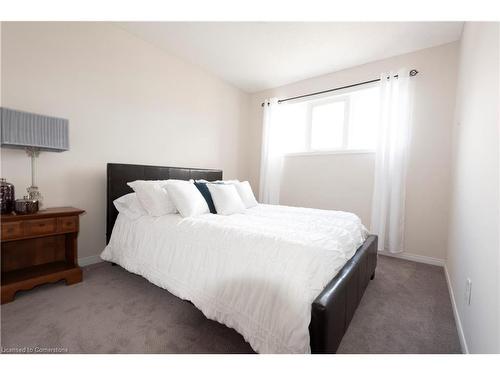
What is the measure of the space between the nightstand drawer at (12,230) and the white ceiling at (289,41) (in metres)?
2.29

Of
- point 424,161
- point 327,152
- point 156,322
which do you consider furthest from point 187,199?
point 424,161

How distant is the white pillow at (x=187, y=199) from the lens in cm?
205

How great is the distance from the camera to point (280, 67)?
3.32 meters

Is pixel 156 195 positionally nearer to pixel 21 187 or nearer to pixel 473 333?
pixel 21 187

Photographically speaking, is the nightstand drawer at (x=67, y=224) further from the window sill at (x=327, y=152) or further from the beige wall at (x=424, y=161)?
the beige wall at (x=424, y=161)

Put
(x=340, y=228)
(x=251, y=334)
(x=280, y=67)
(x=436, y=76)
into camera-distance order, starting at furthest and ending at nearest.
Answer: (x=280, y=67), (x=436, y=76), (x=340, y=228), (x=251, y=334)

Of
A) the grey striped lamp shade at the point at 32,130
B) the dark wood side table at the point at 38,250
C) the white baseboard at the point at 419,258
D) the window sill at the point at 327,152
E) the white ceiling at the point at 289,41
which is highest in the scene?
the white ceiling at the point at 289,41

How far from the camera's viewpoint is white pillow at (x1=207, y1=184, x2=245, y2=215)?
7.43 ft

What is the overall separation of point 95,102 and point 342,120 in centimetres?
332

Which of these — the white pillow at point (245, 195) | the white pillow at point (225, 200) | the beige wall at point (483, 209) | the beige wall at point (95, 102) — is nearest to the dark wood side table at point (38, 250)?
the beige wall at point (95, 102)

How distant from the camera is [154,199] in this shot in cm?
213

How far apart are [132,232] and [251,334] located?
149cm

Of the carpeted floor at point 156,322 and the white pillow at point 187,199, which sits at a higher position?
the white pillow at point 187,199
